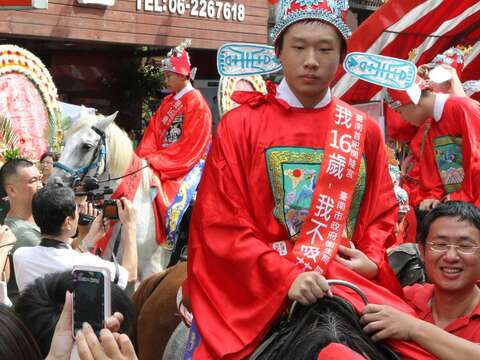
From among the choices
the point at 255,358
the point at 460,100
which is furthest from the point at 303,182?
the point at 460,100

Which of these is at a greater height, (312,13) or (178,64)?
(312,13)

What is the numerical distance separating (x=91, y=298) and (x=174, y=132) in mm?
6915

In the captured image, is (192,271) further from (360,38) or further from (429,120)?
(360,38)

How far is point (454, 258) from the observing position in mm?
3053

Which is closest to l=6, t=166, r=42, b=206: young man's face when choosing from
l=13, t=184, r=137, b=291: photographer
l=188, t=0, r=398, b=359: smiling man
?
l=13, t=184, r=137, b=291: photographer

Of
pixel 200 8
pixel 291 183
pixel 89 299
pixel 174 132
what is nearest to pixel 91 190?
pixel 174 132

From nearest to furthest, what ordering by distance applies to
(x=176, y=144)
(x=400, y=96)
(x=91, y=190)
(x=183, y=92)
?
(x=400, y=96)
(x=91, y=190)
(x=176, y=144)
(x=183, y=92)

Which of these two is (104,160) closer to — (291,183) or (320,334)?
(291,183)

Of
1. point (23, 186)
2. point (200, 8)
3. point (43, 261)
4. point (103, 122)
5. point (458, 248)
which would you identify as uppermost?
point (200, 8)

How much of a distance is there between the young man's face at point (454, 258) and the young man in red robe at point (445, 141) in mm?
2151

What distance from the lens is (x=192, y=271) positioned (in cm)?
307

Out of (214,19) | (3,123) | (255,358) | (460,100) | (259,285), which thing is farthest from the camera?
(214,19)

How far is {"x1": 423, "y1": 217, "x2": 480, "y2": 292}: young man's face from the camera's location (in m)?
3.05

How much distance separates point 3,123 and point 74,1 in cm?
495
